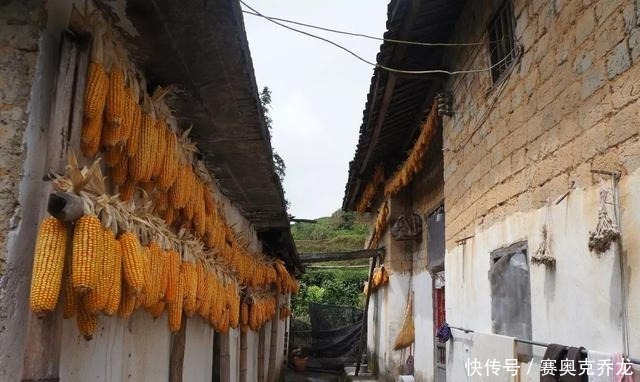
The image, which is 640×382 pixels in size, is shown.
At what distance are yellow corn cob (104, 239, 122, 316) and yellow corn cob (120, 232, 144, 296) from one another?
54mm

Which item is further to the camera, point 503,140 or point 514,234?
point 503,140

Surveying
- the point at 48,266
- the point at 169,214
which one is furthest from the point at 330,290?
the point at 48,266

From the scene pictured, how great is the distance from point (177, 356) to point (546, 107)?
3.80 m

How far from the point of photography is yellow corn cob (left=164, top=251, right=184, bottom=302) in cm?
327

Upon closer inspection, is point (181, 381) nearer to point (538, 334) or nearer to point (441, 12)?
point (538, 334)

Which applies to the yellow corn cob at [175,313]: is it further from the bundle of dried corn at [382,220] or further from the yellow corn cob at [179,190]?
the bundle of dried corn at [382,220]

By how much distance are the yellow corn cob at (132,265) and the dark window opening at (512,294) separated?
2.92 m

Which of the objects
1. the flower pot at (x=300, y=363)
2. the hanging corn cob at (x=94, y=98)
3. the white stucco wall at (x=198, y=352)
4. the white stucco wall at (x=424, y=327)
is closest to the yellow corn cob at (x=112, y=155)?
the hanging corn cob at (x=94, y=98)

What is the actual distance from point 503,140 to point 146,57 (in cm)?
312

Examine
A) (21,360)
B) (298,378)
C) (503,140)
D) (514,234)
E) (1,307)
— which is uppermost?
(503,140)

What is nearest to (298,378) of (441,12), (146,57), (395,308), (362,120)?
(395,308)

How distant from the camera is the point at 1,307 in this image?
225cm

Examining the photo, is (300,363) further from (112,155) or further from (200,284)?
(112,155)

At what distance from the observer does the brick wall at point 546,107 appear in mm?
3020
